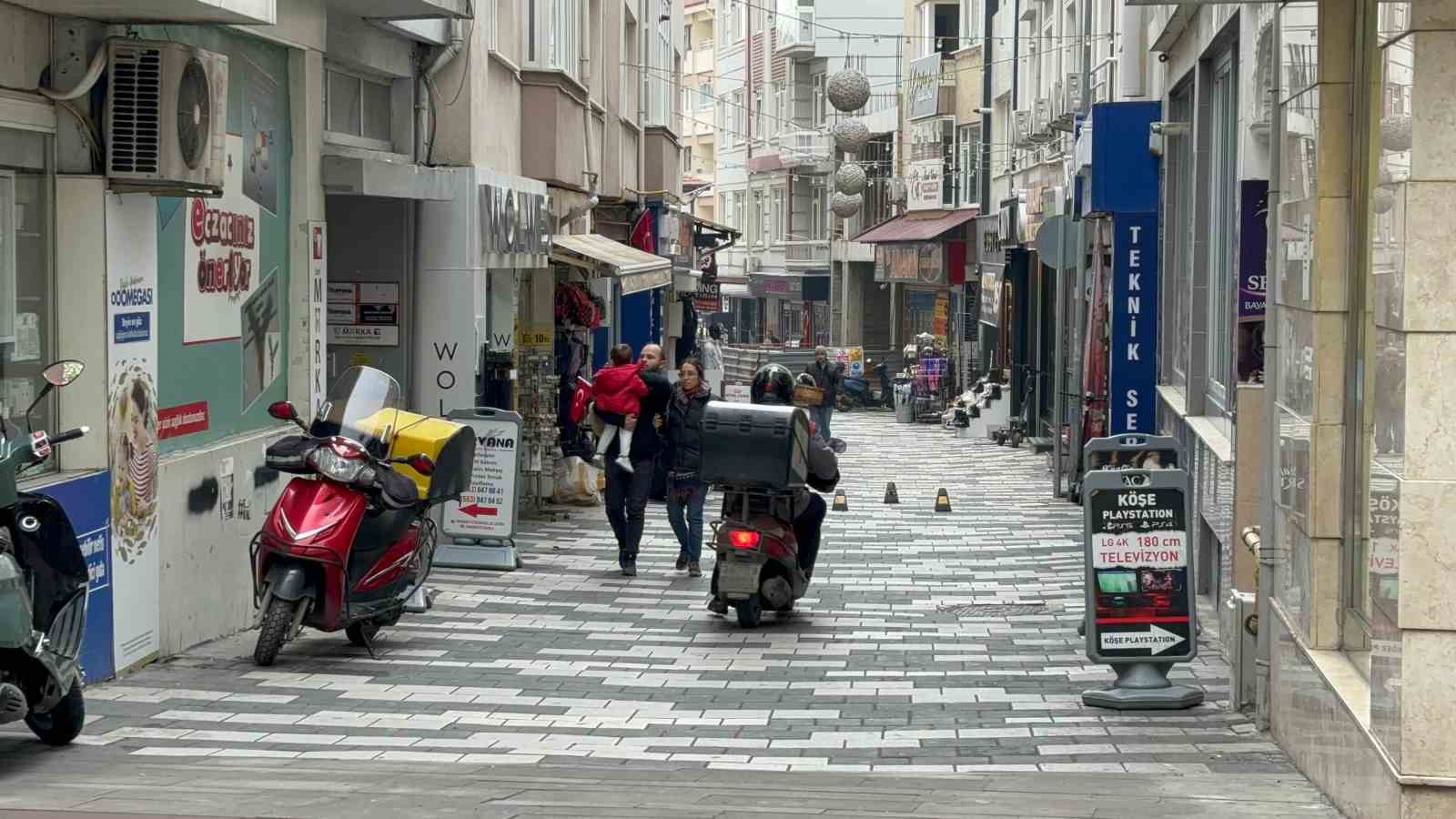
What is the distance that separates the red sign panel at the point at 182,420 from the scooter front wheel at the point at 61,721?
3.14 m

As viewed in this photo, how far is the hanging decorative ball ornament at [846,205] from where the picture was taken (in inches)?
2073

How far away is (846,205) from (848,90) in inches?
270

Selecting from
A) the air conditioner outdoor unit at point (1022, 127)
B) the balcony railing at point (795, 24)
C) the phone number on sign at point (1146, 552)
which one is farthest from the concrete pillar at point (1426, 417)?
the balcony railing at point (795, 24)

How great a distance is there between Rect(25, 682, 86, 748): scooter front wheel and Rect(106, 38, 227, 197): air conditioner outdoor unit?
3062 millimetres

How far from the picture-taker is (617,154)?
1140 inches

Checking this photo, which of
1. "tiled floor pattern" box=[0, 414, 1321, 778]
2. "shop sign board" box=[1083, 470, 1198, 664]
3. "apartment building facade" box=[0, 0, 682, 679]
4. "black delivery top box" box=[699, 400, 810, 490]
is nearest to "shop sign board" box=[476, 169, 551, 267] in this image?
"apartment building facade" box=[0, 0, 682, 679]

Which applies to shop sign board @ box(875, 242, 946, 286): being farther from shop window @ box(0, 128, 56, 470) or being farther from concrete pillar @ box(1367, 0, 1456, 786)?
concrete pillar @ box(1367, 0, 1456, 786)

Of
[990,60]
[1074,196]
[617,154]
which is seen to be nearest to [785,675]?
[1074,196]

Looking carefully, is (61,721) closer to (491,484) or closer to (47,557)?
(47,557)

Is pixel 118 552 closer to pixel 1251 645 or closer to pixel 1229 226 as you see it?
pixel 1251 645

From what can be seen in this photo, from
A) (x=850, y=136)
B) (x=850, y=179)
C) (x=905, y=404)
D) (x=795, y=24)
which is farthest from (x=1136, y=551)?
(x=795, y=24)

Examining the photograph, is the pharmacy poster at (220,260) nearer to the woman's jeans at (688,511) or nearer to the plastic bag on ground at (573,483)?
the woman's jeans at (688,511)

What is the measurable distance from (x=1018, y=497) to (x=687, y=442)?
9726 millimetres

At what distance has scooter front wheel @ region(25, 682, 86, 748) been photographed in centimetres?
802
